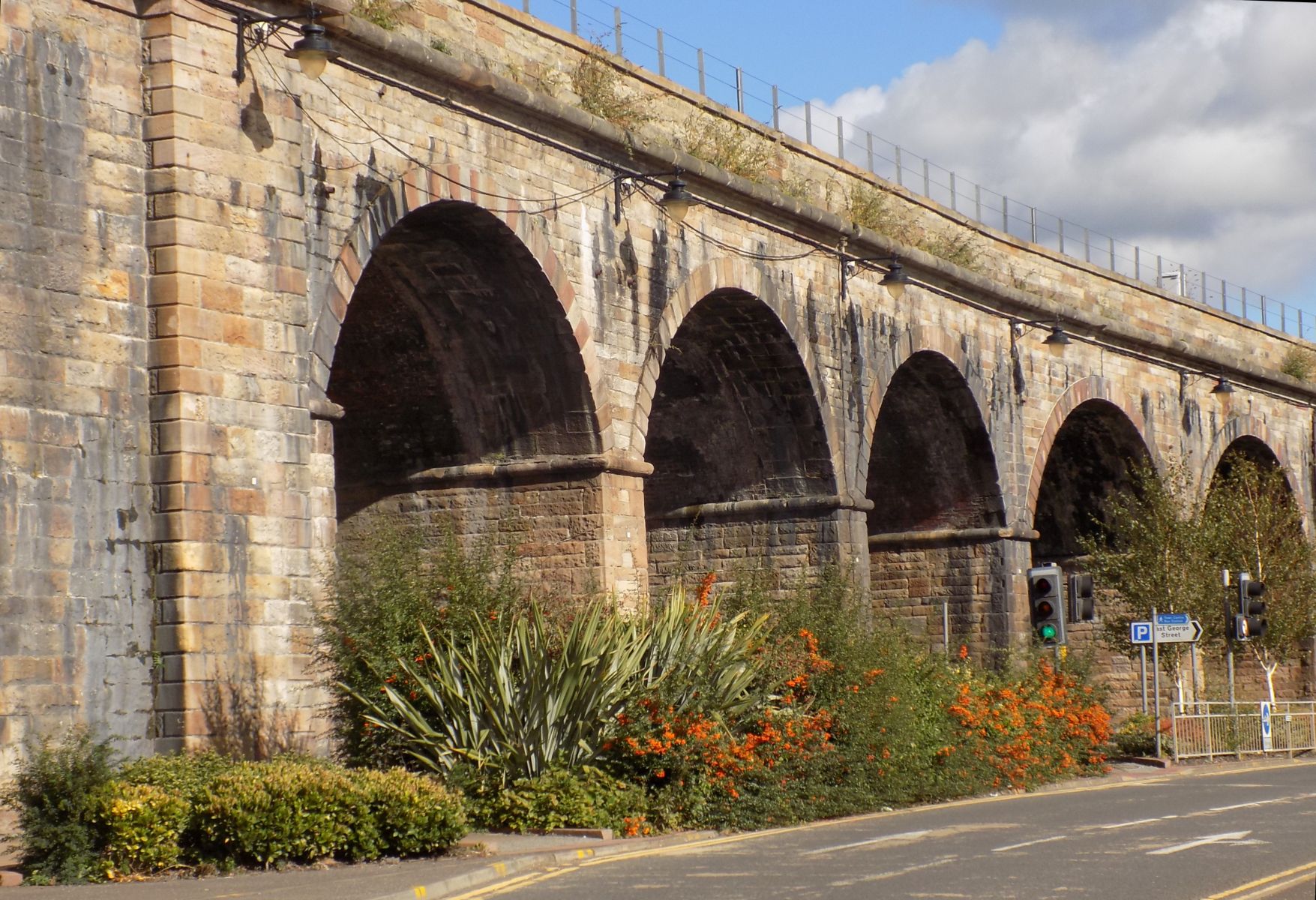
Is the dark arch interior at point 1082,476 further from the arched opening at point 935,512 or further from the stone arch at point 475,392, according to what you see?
the stone arch at point 475,392

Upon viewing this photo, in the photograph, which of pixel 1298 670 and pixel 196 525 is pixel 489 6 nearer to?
pixel 196 525

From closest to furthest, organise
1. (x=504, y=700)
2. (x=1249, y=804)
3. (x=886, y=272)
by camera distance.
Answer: (x=504, y=700)
(x=1249, y=804)
(x=886, y=272)

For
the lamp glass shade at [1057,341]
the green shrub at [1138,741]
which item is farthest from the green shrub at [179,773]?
the lamp glass shade at [1057,341]

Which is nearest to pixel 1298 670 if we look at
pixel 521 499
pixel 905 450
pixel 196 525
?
pixel 905 450

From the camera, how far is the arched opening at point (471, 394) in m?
18.0

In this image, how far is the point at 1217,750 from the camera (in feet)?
80.3

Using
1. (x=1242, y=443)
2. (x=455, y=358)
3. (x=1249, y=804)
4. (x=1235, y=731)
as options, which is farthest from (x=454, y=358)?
(x=1242, y=443)

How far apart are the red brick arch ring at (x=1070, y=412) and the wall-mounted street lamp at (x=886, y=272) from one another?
485 centimetres

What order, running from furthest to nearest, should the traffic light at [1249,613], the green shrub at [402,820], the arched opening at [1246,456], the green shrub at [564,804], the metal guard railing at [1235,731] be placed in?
the arched opening at [1246,456], the traffic light at [1249,613], the metal guard railing at [1235,731], the green shrub at [564,804], the green shrub at [402,820]

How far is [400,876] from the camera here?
10.7m

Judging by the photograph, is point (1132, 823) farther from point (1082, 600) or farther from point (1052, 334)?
point (1052, 334)

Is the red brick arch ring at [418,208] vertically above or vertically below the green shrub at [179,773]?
above

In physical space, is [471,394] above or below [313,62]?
below

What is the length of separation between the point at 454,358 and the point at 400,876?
880 cm
